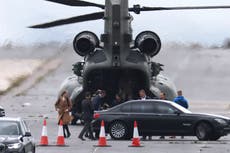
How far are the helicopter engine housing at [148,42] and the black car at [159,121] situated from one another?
19.0 feet

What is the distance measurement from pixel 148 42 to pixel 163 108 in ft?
20.8

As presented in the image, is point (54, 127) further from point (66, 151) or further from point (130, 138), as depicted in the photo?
point (66, 151)

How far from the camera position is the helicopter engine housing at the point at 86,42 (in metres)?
40.0

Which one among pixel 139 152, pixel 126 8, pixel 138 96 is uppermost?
pixel 126 8

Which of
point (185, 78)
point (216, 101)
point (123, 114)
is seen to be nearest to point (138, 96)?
point (123, 114)

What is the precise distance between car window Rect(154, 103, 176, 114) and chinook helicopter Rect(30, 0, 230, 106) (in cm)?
522

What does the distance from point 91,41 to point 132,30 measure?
1.72 meters

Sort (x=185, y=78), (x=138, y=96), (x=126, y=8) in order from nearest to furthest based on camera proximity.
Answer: (x=126, y=8)
(x=138, y=96)
(x=185, y=78)

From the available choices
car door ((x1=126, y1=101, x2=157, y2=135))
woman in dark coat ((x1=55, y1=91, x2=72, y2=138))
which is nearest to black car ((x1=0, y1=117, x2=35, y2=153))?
car door ((x1=126, y1=101, x2=157, y2=135))

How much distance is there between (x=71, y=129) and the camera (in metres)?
40.1

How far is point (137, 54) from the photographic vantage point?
131 feet

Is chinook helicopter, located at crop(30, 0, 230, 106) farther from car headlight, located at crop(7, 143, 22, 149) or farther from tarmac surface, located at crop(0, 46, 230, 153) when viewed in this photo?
car headlight, located at crop(7, 143, 22, 149)

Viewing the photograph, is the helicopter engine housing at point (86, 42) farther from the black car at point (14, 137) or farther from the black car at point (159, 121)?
the black car at point (14, 137)

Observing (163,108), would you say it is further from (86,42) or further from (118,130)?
(86,42)
